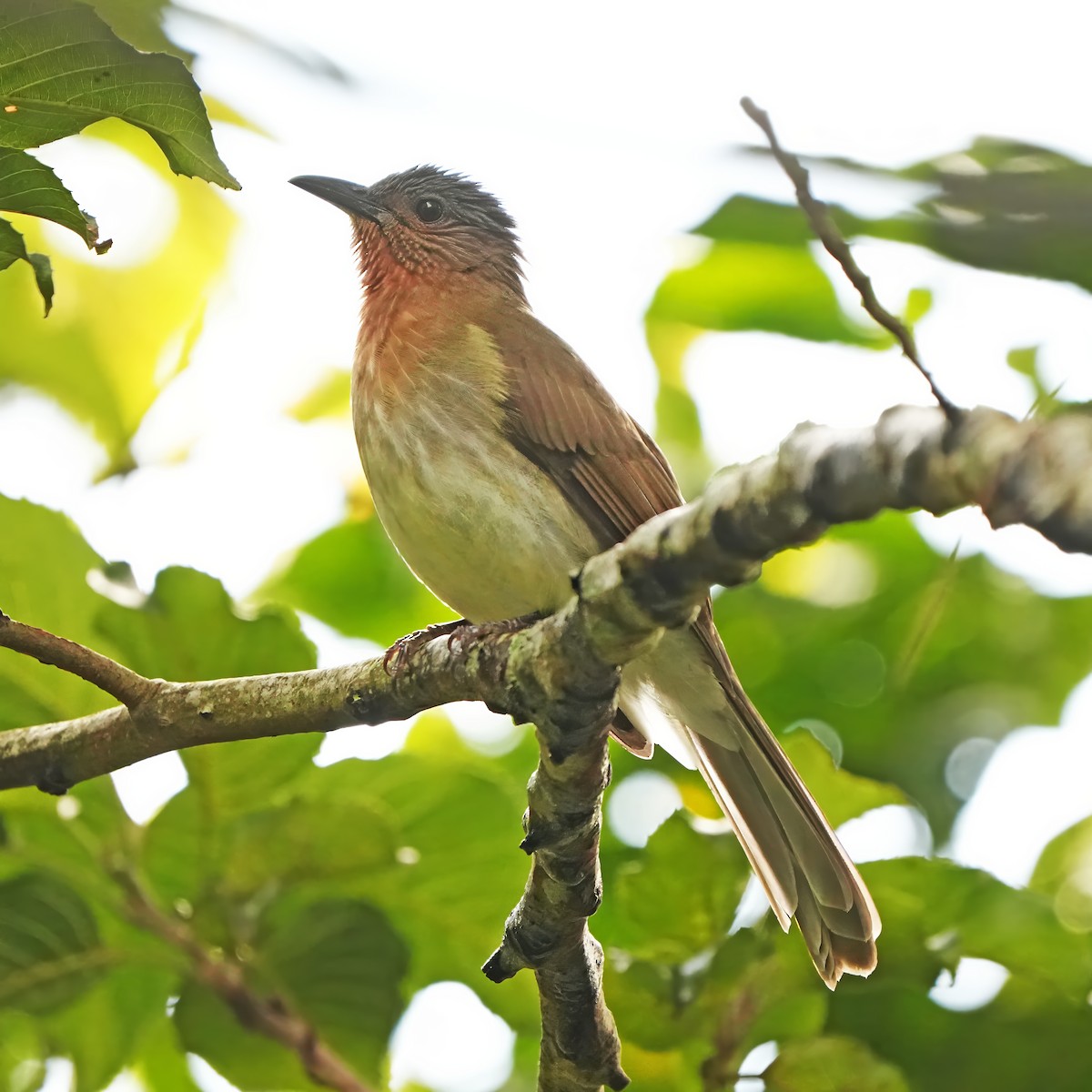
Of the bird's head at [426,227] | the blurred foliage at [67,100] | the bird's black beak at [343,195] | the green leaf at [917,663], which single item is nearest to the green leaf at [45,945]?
the blurred foliage at [67,100]

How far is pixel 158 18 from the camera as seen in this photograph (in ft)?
5.03

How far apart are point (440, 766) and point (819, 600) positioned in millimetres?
1712

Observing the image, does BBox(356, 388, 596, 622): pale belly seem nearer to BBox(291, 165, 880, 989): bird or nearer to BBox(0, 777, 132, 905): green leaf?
BBox(291, 165, 880, 989): bird

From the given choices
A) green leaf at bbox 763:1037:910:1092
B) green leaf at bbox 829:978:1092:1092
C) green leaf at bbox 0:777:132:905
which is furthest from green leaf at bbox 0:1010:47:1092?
green leaf at bbox 829:978:1092:1092

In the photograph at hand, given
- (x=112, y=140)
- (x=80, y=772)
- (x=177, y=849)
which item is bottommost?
(x=177, y=849)

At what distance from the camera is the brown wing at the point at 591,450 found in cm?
393

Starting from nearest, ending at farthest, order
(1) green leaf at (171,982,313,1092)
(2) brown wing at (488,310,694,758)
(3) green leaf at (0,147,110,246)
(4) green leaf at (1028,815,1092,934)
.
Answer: (3) green leaf at (0,147,110,246)
(1) green leaf at (171,982,313,1092)
(2) brown wing at (488,310,694,758)
(4) green leaf at (1028,815,1092,934)

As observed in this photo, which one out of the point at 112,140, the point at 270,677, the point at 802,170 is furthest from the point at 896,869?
the point at 112,140

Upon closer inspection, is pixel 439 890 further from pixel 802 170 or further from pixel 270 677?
pixel 802 170

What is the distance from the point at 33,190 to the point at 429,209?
3.27 metres

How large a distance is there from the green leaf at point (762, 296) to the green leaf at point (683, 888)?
1917 millimetres

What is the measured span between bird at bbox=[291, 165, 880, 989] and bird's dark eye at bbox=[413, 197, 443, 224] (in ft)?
3.86

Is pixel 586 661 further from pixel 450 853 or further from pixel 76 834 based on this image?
pixel 76 834

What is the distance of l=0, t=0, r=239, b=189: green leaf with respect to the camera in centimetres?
234
